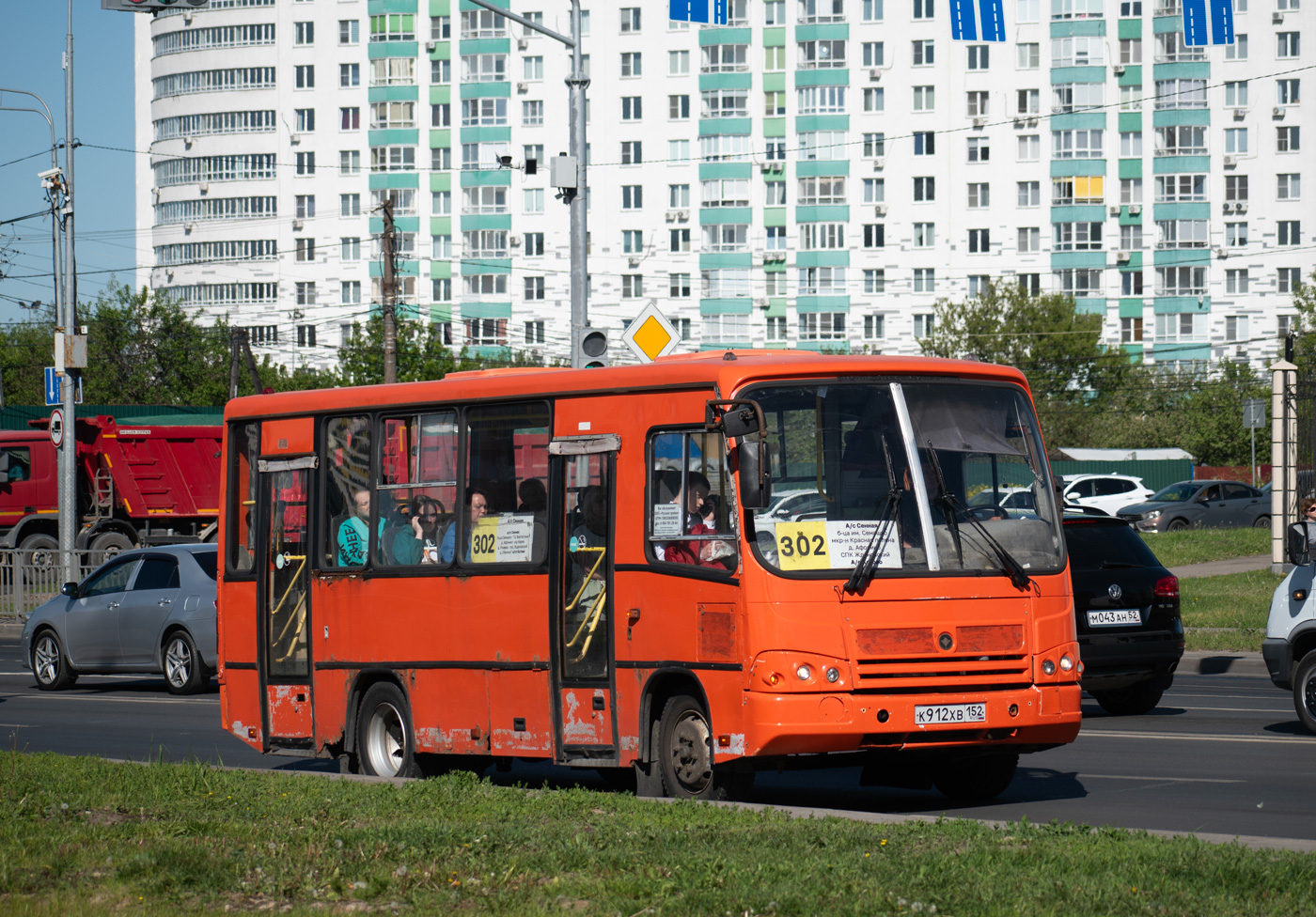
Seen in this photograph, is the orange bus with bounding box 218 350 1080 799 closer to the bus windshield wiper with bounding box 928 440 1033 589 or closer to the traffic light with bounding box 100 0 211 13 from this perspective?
the bus windshield wiper with bounding box 928 440 1033 589

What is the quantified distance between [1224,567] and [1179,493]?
16.8 metres

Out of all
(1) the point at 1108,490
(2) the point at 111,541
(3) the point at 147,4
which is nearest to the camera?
(3) the point at 147,4

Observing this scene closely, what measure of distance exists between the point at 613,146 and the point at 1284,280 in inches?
1476

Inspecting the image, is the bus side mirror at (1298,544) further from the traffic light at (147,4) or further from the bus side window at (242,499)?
the traffic light at (147,4)

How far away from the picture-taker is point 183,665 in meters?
20.4

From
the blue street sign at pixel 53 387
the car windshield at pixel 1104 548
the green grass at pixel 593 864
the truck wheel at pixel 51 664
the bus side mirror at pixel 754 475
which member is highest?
the blue street sign at pixel 53 387

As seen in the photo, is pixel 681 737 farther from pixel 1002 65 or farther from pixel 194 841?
pixel 1002 65

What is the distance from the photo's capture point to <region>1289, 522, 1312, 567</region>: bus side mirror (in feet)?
42.7

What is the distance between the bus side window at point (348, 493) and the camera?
12.5 m

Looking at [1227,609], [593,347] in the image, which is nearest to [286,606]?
[593,347]

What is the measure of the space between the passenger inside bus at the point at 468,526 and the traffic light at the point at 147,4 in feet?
18.4

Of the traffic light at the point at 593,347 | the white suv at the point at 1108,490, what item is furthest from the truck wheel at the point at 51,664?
the white suv at the point at 1108,490

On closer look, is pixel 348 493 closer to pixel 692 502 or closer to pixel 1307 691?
pixel 692 502

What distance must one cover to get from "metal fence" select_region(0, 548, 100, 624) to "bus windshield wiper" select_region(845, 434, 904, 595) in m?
24.0
